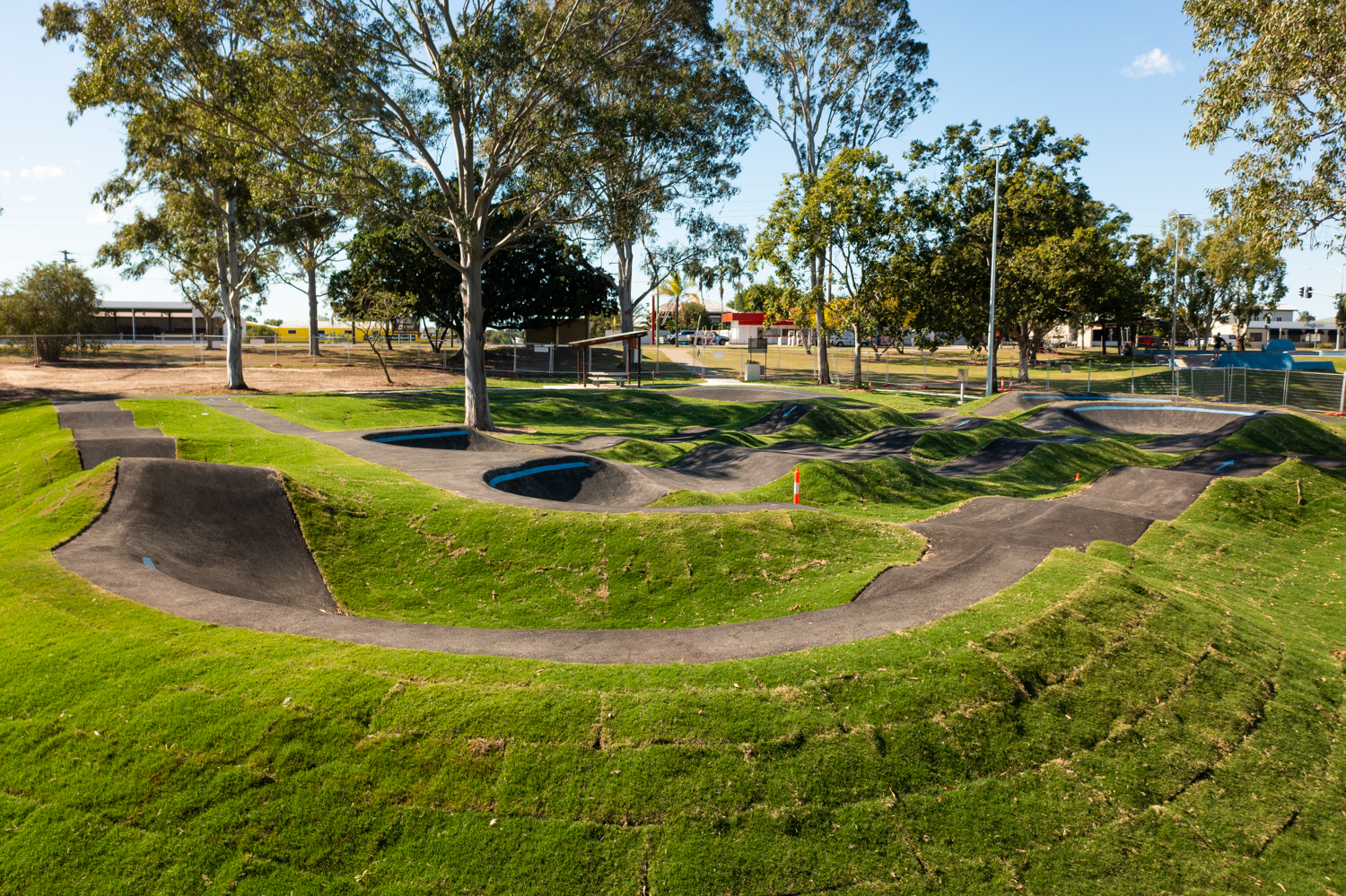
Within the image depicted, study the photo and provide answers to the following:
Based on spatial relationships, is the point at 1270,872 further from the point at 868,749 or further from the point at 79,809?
the point at 79,809

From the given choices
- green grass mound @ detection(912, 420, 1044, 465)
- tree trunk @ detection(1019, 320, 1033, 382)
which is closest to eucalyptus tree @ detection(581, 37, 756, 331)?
green grass mound @ detection(912, 420, 1044, 465)

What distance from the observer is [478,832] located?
607 centimetres

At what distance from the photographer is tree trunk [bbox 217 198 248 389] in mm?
34281

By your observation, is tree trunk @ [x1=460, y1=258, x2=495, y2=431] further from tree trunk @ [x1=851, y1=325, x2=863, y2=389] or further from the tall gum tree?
tree trunk @ [x1=851, y1=325, x2=863, y2=389]

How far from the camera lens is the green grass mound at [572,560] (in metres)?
11.5

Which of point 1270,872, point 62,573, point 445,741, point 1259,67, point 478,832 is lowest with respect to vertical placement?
point 1270,872

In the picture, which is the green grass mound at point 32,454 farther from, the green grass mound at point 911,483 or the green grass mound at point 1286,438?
the green grass mound at point 1286,438

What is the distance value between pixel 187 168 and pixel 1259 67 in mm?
37679

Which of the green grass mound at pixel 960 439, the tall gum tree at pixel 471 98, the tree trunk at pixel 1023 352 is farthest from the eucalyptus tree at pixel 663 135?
the tree trunk at pixel 1023 352

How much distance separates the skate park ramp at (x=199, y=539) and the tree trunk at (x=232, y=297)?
2448cm

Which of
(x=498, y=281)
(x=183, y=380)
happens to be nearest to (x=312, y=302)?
(x=498, y=281)

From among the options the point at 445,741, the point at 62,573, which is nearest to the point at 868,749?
the point at 445,741

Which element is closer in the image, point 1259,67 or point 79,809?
point 79,809

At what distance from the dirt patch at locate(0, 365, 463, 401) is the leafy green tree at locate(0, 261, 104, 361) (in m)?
6.81
